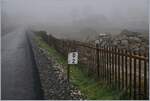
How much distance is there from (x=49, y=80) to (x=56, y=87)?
106 centimetres

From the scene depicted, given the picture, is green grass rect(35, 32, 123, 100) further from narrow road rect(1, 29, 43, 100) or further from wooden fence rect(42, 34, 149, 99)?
narrow road rect(1, 29, 43, 100)

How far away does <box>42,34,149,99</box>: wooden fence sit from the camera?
767 cm

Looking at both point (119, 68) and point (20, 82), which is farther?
point (20, 82)

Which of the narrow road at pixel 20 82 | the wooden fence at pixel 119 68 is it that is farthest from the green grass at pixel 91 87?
the narrow road at pixel 20 82

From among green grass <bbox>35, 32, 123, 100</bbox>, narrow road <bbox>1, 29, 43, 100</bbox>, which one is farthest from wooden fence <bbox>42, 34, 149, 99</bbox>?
narrow road <bbox>1, 29, 43, 100</bbox>

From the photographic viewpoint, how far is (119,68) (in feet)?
28.9

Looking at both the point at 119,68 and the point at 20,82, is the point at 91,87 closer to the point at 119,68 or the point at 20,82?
the point at 119,68

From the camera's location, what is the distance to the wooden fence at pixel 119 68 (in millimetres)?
7672

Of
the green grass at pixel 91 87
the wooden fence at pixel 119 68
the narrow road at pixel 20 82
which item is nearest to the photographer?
the wooden fence at pixel 119 68

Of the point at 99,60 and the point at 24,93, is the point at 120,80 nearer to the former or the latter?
the point at 99,60

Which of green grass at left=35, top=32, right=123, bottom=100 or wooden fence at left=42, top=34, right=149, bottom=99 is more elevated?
wooden fence at left=42, top=34, right=149, bottom=99

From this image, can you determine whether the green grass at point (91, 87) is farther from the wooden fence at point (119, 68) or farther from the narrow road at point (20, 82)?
the narrow road at point (20, 82)

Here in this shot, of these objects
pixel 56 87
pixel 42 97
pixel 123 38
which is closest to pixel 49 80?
pixel 56 87

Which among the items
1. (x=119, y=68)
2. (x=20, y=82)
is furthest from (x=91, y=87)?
(x=20, y=82)
